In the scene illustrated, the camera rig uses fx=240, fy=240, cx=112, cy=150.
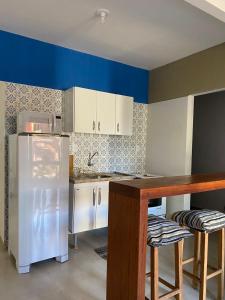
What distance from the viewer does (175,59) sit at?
370 cm

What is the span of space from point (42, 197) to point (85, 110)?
52.4 inches

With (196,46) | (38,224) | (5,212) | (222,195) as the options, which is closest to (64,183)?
(38,224)

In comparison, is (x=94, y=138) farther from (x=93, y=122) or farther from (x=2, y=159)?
(x=2, y=159)

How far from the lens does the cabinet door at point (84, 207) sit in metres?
2.98

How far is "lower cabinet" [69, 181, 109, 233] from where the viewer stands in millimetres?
2973

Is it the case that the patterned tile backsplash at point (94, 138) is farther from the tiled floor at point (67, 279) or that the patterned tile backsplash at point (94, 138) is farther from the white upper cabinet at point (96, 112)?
the tiled floor at point (67, 279)

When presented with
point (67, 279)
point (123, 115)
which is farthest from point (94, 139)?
point (67, 279)

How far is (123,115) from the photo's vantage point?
3.66 m

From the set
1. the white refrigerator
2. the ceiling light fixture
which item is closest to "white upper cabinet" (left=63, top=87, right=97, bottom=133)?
the white refrigerator

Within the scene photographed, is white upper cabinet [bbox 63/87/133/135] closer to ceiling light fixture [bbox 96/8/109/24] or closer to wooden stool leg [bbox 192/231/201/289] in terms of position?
Result: ceiling light fixture [bbox 96/8/109/24]

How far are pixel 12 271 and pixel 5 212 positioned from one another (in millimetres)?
793

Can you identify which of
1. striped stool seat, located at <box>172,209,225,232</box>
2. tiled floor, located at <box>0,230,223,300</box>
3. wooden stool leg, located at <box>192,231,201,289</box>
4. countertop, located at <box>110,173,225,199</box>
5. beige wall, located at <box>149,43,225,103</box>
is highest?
beige wall, located at <box>149,43,225,103</box>

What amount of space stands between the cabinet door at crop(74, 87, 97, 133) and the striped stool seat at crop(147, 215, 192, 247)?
1.83 m

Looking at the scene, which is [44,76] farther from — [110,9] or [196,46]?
[196,46]
